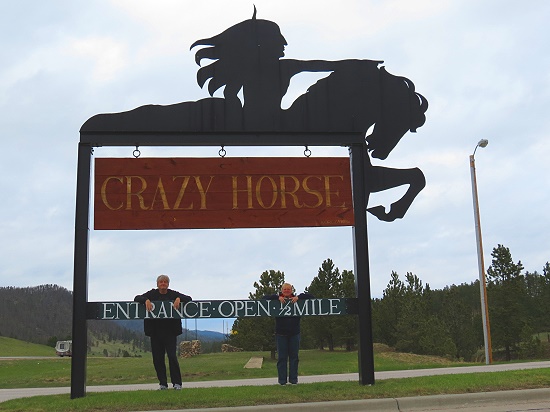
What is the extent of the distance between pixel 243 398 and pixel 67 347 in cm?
5267

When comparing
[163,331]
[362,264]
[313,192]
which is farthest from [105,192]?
[362,264]

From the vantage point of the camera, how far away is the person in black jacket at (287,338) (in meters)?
9.13

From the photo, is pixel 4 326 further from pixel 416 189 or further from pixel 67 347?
pixel 416 189

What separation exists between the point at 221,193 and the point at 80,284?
2416 millimetres

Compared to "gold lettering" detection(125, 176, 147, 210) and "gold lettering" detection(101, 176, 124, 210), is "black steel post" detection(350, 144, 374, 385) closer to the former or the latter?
"gold lettering" detection(125, 176, 147, 210)

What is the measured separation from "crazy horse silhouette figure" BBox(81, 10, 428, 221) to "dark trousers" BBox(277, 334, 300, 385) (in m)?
2.52

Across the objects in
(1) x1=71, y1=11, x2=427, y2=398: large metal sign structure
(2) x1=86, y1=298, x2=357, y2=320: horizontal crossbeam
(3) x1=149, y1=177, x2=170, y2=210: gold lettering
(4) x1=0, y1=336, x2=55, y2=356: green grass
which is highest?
(1) x1=71, y1=11, x2=427, y2=398: large metal sign structure

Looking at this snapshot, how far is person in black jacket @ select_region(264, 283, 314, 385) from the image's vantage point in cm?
913

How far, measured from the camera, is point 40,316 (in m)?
116

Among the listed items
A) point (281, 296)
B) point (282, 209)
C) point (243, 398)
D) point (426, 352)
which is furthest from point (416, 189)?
point (426, 352)

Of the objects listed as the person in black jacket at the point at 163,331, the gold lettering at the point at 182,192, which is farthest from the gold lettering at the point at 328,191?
the person in black jacket at the point at 163,331

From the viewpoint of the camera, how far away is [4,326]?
367 feet

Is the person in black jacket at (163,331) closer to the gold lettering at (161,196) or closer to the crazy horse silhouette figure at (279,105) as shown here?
the gold lettering at (161,196)

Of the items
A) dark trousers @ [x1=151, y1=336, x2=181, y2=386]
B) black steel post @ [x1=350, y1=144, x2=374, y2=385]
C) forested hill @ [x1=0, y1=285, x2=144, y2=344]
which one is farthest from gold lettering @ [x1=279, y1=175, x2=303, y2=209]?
forested hill @ [x1=0, y1=285, x2=144, y2=344]
